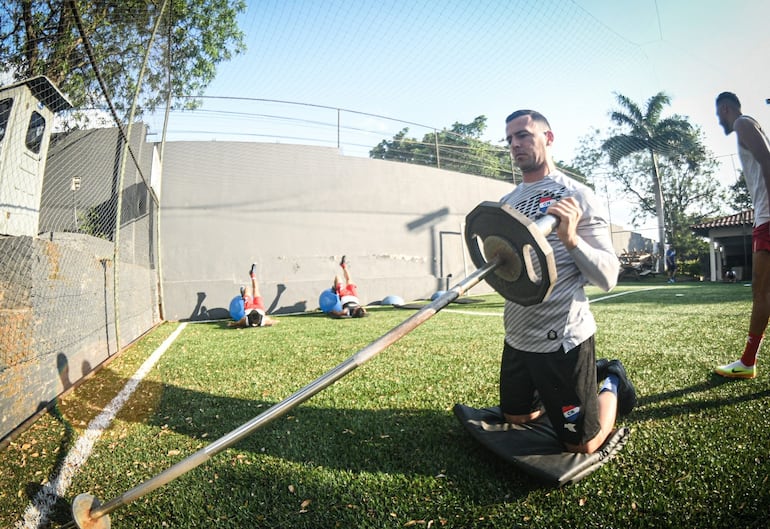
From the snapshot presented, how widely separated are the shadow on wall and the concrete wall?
25mm

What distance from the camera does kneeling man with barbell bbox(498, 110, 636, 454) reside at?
1746 millimetres

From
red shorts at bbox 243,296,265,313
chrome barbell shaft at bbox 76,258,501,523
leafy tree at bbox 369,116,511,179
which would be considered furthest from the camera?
leafy tree at bbox 369,116,511,179

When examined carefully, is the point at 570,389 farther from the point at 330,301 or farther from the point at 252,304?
the point at 330,301

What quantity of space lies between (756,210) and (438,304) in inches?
110

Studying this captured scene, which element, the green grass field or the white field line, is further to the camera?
the white field line

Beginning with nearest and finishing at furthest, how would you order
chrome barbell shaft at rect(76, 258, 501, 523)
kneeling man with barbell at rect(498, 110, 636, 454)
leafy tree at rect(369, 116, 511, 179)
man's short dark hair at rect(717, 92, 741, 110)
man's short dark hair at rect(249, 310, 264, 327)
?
chrome barbell shaft at rect(76, 258, 501, 523), kneeling man with barbell at rect(498, 110, 636, 454), man's short dark hair at rect(717, 92, 741, 110), man's short dark hair at rect(249, 310, 264, 327), leafy tree at rect(369, 116, 511, 179)

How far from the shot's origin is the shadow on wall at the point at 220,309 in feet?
33.1

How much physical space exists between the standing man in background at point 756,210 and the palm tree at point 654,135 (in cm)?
2456

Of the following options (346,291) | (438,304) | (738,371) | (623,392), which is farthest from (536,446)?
(346,291)

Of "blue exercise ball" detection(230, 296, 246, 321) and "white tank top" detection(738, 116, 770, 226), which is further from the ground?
"white tank top" detection(738, 116, 770, 226)

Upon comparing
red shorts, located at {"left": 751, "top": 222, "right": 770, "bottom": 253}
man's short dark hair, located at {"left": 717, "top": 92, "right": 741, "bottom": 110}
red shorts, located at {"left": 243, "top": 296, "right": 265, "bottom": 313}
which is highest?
man's short dark hair, located at {"left": 717, "top": 92, "right": 741, "bottom": 110}

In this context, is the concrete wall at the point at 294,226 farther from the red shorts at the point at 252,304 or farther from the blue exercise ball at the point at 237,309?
the red shorts at the point at 252,304

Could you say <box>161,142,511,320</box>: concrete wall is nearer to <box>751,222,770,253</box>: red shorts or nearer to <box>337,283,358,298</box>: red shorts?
<box>337,283,358,298</box>: red shorts

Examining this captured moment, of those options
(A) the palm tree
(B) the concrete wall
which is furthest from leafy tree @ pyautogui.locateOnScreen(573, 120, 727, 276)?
(B) the concrete wall
